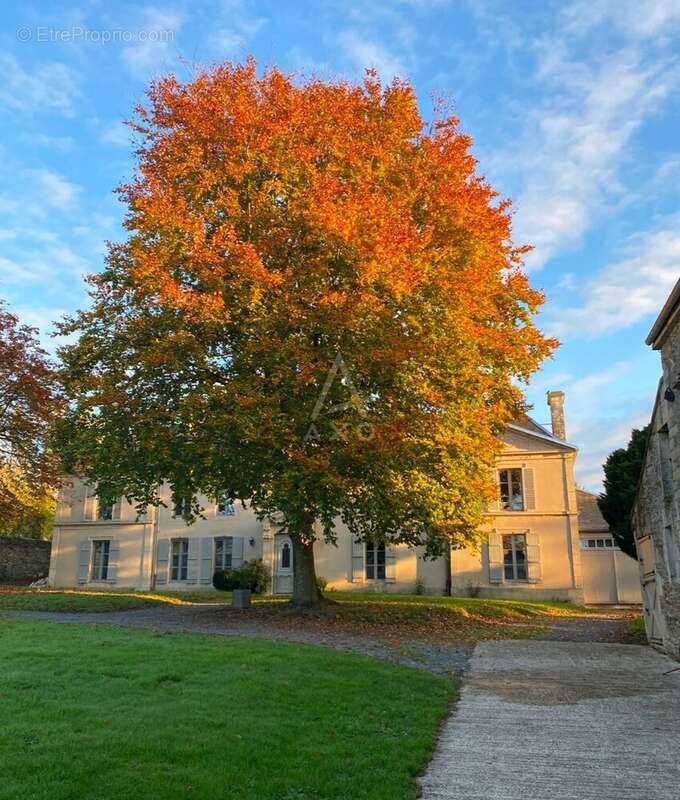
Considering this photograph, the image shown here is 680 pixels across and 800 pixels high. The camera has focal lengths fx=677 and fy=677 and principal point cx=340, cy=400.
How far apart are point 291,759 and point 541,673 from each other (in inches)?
212

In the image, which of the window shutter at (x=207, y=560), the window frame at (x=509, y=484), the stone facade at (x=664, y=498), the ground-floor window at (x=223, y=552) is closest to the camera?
the stone facade at (x=664, y=498)

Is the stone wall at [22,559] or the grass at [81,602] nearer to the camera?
the grass at [81,602]

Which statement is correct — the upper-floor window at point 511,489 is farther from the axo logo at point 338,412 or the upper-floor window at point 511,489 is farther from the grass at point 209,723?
the grass at point 209,723

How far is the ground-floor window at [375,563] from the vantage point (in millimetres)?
24156

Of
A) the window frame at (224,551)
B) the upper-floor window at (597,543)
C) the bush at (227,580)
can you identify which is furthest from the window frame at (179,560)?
the upper-floor window at (597,543)

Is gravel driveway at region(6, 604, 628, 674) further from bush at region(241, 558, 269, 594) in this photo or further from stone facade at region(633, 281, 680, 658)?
bush at region(241, 558, 269, 594)

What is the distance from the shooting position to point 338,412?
13.5 metres

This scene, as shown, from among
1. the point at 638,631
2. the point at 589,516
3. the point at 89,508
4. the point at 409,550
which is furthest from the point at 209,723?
the point at 89,508

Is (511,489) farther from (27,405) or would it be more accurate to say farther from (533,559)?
(27,405)

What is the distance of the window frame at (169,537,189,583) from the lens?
26266mm

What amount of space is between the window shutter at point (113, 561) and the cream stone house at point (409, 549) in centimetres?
4

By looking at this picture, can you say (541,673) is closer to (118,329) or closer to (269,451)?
(269,451)

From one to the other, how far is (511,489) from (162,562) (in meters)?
13.6

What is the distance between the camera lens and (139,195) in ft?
51.0
